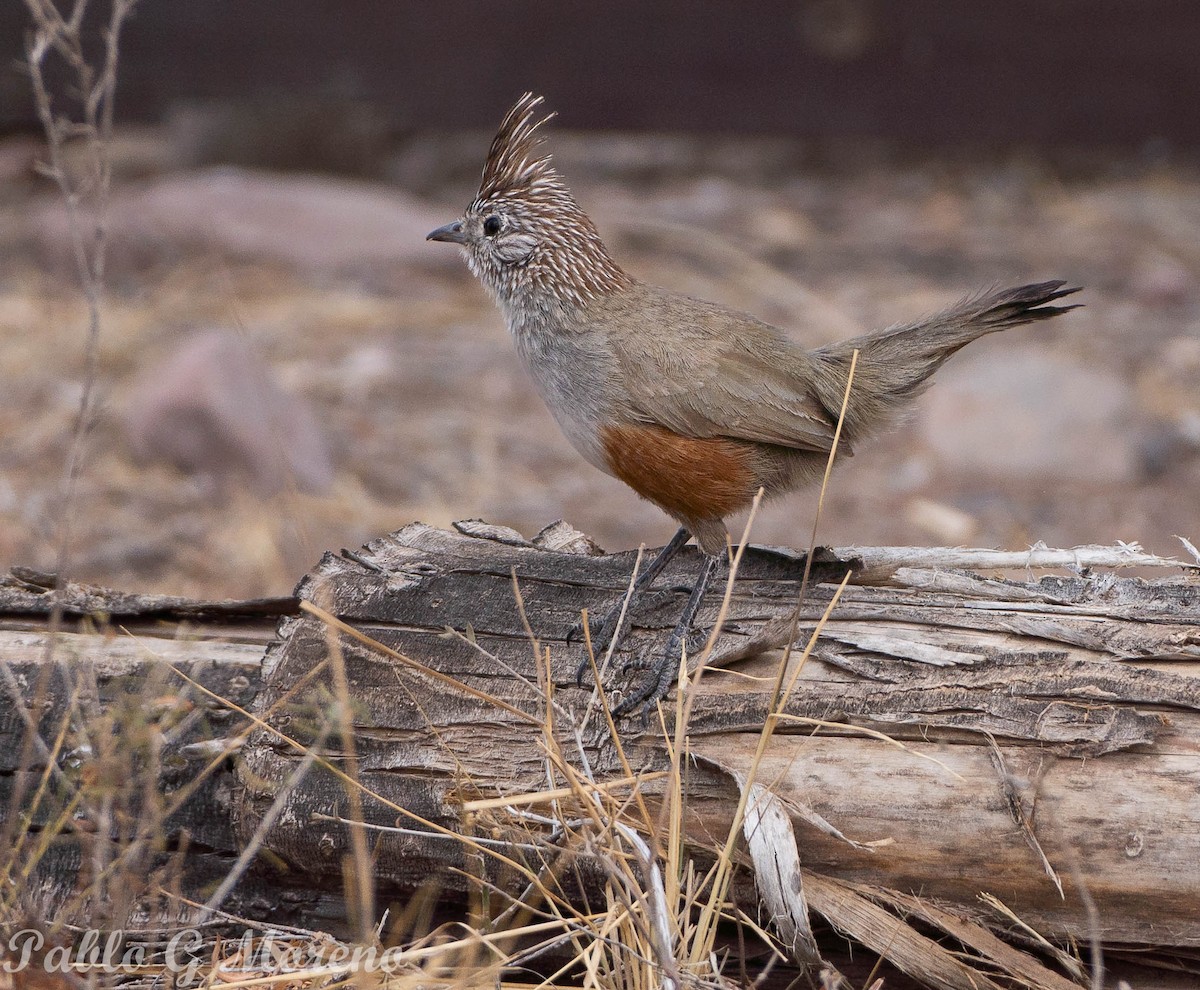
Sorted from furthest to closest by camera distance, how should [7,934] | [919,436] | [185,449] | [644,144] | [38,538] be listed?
[644,144], [919,436], [185,449], [38,538], [7,934]

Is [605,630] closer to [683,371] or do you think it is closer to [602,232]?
[683,371]

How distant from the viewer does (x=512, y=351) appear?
29.6ft

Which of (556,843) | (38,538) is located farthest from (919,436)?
(556,843)

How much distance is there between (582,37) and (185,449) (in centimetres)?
577

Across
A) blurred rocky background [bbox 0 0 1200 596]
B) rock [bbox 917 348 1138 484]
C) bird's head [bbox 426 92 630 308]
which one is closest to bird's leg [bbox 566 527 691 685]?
bird's head [bbox 426 92 630 308]

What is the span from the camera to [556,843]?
3.04 metres

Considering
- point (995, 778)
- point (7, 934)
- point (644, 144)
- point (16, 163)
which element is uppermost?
point (644, 144)

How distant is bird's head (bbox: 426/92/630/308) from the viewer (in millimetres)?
4270

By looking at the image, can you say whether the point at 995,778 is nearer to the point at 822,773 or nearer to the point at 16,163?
the point at 822,773

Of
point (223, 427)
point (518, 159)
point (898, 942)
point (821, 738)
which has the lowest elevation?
point (898, 942)

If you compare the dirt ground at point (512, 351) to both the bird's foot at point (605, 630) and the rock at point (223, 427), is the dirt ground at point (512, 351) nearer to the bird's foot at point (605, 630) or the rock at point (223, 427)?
the rock at point (223, 427)

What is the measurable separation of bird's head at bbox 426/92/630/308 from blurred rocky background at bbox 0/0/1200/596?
2.22m

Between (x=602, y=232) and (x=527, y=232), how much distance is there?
20.3 ft

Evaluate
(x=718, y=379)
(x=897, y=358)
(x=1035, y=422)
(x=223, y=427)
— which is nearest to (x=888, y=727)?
(x=718, y=379)
